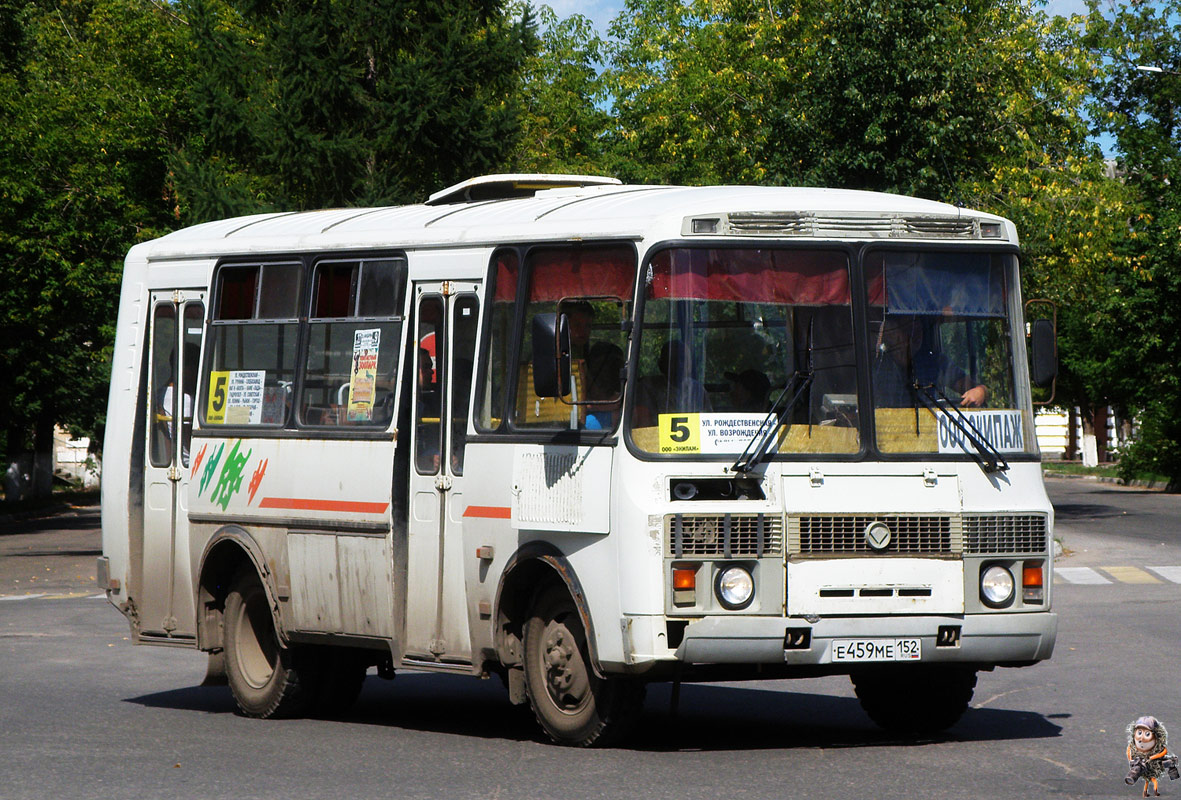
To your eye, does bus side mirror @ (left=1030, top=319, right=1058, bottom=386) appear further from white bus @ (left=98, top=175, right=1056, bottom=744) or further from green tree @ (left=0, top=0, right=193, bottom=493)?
green tree @ (left=0, top=0, right=193, bottom=493)

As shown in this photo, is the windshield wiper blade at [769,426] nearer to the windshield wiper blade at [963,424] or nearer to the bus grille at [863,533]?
the bus grille at [863,533]

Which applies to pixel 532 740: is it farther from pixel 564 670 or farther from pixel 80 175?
pixel 80 175

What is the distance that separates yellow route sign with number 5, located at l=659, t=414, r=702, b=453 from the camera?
9.52m

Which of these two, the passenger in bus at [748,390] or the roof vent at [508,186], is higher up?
the roof vent at [508,186]

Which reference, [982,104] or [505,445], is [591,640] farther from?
[982,104]

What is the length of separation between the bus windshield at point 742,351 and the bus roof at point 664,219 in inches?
5.9

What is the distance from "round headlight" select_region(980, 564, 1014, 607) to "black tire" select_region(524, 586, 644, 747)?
1.80m

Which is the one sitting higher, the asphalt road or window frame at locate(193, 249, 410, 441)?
window frame at locate(193, 249, 410, 441)

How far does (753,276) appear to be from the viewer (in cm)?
979

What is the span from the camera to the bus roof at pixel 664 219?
32.3 feet

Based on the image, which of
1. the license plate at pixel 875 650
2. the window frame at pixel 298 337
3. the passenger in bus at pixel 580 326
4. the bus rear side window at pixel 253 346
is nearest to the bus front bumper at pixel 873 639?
the license plate at pixel 875 650

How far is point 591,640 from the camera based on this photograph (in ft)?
31.5

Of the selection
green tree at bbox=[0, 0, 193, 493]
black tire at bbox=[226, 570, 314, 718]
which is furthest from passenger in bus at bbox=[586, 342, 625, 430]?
green tree at bbox=[0, 0, 193, 493]

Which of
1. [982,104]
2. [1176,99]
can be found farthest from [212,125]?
[1176,99]
